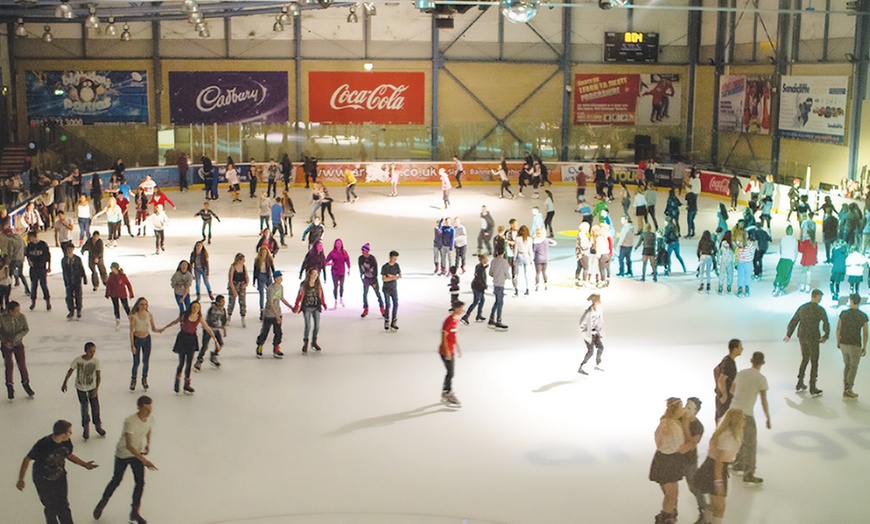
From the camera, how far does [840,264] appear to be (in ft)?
61.5

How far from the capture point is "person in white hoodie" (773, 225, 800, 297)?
19219 millimetres

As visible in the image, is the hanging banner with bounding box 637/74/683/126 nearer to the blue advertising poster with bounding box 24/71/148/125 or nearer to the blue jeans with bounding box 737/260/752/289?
the blue advertising poster with bounding box 24/71/148/125

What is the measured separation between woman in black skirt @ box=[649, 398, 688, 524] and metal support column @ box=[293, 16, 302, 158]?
107ft

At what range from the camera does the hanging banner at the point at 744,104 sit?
1433 inches

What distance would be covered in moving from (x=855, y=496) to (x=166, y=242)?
18920 millimetres

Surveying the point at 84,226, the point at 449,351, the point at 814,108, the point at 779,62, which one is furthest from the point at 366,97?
the point at 449,351

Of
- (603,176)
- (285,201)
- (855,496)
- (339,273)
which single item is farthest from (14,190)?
(855,496)

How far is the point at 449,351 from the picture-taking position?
13148 mm

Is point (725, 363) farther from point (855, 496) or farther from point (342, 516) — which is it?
point (342, 516)

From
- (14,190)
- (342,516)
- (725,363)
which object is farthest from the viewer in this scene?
(14,190)

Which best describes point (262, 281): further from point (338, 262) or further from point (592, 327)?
point (592, 327)

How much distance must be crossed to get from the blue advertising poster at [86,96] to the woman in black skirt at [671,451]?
112ft

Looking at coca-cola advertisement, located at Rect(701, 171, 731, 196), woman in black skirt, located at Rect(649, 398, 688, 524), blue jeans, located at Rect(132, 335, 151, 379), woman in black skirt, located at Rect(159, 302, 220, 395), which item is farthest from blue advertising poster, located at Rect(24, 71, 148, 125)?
woman in black skirt, located at Rect(649, 398, 688, 524)

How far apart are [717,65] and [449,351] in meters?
30.4
